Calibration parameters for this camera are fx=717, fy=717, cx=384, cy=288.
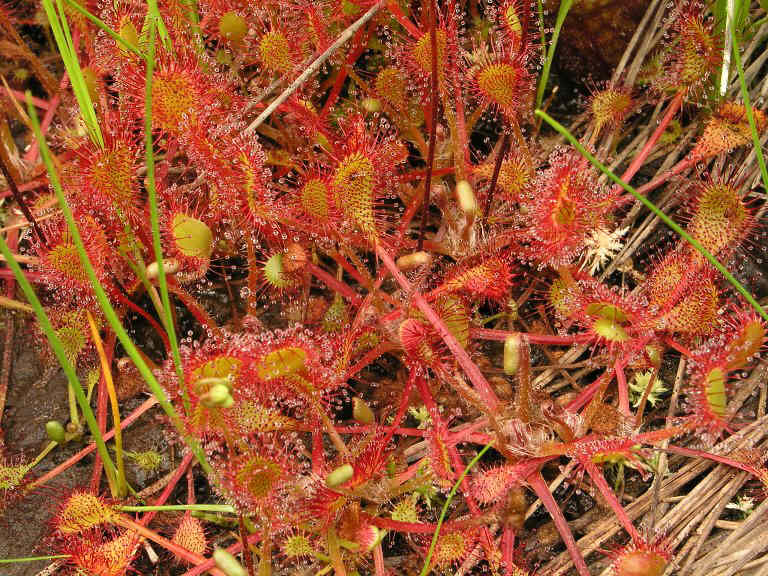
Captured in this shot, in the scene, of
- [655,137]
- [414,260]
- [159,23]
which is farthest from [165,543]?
[655,137]

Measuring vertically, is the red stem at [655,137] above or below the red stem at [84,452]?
above

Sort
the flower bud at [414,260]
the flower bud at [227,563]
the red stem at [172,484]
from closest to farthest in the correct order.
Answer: the flower bud at [227,563], the flower bud at [414,260], the red stem at [172,484]

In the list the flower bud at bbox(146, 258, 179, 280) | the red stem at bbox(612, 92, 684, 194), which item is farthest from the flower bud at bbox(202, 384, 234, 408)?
the red stem at bbox(612, 92, 684, 194)

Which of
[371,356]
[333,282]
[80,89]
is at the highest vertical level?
[80,89]

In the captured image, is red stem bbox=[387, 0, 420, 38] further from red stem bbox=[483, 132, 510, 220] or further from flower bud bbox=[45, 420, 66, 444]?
flower bud bbox=[45, 420, 66, 444]

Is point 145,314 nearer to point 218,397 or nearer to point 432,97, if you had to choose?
point 218,397

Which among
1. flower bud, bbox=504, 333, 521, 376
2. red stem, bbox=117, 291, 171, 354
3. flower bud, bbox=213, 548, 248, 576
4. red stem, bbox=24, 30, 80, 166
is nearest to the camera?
flower bud, bbox=213, 548, 248, 576

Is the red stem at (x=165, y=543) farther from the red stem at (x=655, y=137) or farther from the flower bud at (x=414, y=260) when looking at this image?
the red stem at (x=655, y=137)

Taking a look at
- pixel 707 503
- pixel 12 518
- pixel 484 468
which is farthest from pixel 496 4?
pixel 12 518

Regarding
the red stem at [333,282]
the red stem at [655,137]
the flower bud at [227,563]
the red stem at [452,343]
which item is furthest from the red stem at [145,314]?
the red stem at [655,137]

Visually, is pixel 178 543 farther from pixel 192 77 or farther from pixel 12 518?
pixel 192 77
